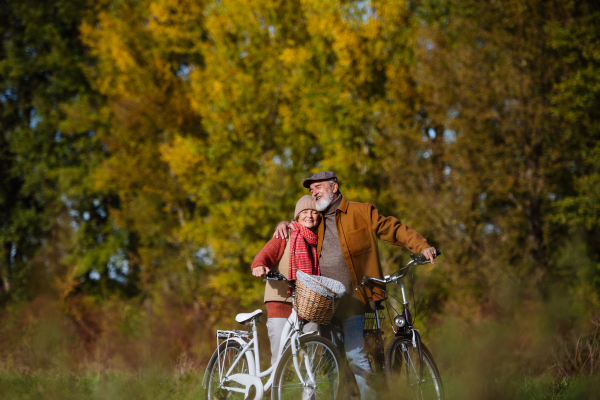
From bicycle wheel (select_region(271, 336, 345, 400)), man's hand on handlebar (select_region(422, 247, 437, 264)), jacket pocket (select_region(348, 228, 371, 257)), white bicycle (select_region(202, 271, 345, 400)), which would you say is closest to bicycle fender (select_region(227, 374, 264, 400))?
white bicycle (select_region(202, 271, 345, 400))

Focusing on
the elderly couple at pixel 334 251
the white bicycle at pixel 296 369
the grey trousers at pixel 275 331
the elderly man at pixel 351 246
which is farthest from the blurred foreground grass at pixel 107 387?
the elderly man at pixel 351 246

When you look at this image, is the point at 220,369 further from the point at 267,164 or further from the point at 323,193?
the point at 267,164

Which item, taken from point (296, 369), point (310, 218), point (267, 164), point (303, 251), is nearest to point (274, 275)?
point (303, 251)

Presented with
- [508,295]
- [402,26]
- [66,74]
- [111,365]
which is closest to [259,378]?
[111,365]

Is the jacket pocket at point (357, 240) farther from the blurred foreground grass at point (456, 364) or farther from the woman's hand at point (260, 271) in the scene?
the blurred foreground grass at point (456, 364)

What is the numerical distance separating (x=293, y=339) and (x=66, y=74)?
67.3ft

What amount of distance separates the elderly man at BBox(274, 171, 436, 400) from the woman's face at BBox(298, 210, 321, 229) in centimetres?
5

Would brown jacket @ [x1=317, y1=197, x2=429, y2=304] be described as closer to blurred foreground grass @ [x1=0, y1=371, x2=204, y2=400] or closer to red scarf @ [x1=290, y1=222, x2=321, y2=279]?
red scarf @ [x1=290, y1=222, x2=321, y2=279]

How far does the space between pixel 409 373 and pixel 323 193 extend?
57.9 inches

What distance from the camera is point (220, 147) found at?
16.0m

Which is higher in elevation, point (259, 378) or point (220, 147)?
point (220, 147)

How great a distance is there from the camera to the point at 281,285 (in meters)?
4.33

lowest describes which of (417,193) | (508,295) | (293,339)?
(508,295)

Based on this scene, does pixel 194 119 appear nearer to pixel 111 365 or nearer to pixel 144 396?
pixel 111 365
